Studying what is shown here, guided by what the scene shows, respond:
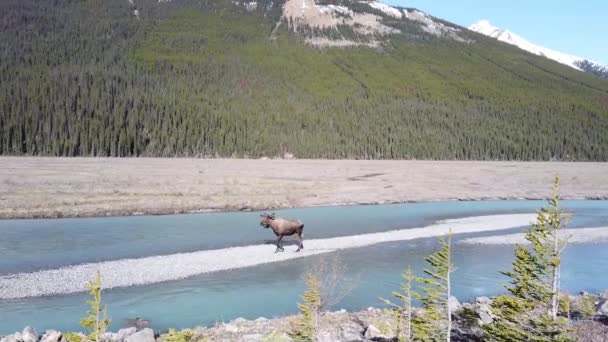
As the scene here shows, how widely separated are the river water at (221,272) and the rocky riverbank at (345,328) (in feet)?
4.88

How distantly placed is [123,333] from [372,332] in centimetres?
691

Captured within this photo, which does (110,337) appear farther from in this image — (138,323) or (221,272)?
(221,272)

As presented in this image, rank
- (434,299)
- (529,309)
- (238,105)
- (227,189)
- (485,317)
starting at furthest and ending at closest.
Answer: (238,105), (227,189), (485,317), (529,309), (434,299)

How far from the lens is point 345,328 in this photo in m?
15.6

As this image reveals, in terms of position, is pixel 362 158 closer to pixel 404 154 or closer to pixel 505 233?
pixel 404 154

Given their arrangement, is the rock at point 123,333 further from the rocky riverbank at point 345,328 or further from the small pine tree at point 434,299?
the small pine tree at point 434,299

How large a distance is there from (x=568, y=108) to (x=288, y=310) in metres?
182

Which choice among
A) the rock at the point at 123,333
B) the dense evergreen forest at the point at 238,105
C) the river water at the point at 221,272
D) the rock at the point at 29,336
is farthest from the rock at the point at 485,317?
the dense evergreen forest at the point at 238,105

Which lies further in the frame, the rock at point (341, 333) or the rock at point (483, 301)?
the rock at point (483, 301)

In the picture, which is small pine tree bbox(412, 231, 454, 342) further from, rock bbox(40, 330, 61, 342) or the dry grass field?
the dry grass field

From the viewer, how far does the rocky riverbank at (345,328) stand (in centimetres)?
1379

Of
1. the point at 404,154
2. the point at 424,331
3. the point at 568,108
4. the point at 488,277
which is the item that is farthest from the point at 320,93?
the point at 424,331

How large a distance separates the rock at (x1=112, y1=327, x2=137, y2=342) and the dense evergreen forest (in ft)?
304

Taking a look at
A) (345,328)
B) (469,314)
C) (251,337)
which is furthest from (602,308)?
(251,337)
